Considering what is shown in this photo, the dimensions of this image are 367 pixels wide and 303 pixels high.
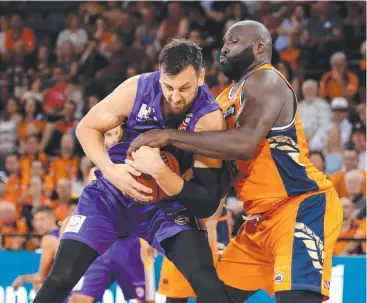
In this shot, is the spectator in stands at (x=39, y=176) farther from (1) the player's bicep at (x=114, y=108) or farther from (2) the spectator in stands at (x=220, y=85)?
(1) the player's bicep at (x=114, y=108)

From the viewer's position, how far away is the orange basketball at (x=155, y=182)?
4406mm

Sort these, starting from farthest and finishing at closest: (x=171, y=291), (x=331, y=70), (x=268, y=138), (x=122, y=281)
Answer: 1. (x=331, y=70)
2. (x=122, y=281)
3. (x=171, y=291)
4. (x=268, y=138)

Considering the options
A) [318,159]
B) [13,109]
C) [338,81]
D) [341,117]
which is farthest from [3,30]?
[318,159]

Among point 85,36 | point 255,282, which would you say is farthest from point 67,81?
point 255,282

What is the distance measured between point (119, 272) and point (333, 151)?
3.73 meters

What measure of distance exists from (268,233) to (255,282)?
359 millimetres

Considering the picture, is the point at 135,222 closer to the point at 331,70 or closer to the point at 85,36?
the point at 331,70

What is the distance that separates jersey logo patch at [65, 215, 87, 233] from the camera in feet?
14.8

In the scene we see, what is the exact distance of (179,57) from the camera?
436cm

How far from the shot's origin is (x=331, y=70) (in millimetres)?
10695

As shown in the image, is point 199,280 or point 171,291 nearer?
point 199,280

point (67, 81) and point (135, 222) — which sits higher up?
point (67, 81)

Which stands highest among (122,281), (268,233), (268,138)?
(268,138)

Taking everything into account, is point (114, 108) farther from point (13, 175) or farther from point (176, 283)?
point (13, 175)
